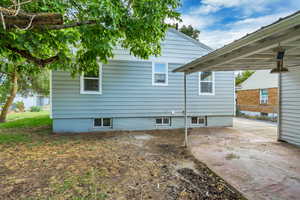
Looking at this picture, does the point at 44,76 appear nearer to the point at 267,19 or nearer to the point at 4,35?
the point at 4,35

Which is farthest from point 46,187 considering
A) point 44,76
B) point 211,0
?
point 44,76

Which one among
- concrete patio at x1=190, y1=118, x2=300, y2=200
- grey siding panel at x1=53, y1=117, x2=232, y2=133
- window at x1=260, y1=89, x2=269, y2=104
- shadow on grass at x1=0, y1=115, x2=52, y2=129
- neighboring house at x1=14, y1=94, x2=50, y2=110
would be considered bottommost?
concrete patio at x1=190, y1=118, x2=300, y2=200

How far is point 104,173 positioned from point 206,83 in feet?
20.8

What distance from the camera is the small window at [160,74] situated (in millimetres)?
7145

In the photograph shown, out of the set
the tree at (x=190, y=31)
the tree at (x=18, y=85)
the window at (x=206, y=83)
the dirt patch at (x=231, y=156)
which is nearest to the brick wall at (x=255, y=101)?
the window at (x=206, y=83)

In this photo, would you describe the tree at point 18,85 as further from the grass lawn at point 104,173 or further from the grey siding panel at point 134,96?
the grass lawn at point 104,173

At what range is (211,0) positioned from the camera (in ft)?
23.4

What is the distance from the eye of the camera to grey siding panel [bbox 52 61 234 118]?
6.30 m

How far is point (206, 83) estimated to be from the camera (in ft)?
25.0

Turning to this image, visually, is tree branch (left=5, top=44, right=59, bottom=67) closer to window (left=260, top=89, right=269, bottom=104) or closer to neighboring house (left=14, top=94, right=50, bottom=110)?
window (left=260, top=89, right=269, bottom=104)

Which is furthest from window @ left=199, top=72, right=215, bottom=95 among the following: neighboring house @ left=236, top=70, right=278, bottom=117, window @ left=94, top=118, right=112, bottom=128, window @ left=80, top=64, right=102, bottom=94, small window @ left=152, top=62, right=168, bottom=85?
neighboring house @ left=236, top=70, right=278, bottom=117

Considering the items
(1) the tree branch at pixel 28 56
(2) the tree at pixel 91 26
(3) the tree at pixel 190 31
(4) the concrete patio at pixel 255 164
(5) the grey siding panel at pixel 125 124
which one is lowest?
(4) the concrete patio at pixel 255 164

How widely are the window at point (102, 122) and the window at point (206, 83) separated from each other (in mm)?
4592

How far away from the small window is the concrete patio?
3.01 metres
